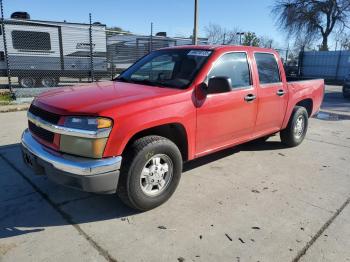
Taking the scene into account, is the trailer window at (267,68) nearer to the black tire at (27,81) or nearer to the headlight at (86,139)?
the headlight at (86,139)

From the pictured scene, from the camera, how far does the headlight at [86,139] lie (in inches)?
121

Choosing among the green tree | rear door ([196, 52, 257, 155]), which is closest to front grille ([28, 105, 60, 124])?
rear door ([196, 52, 257, 155])

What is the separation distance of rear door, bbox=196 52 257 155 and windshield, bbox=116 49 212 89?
257 mm

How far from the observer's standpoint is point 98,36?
14383 mm

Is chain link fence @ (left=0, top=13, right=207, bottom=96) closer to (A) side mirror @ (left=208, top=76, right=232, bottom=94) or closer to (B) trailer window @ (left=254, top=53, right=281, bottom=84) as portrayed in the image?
(B) trailer window @ (left=254, top=53, right=281, bottom=84)

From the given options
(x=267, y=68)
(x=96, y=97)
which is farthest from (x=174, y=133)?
(x=267, y=68)

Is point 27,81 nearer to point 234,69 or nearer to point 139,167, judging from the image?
point 234,69

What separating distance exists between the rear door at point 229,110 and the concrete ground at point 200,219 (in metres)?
0.57

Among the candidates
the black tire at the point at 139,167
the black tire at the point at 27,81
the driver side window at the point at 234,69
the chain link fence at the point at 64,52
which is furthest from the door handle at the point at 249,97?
the black tire at the point at 27,81

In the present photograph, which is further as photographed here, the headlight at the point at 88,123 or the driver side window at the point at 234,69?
the driver side window at the point at 234,69

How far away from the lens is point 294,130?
237 inches

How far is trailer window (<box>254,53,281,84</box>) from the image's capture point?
16.4 feet

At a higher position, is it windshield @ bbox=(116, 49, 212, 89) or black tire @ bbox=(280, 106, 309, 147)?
windshield @ bbox=(116, 49, 212, 89)

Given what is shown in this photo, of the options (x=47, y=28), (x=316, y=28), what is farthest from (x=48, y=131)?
(x=316, y=28)
